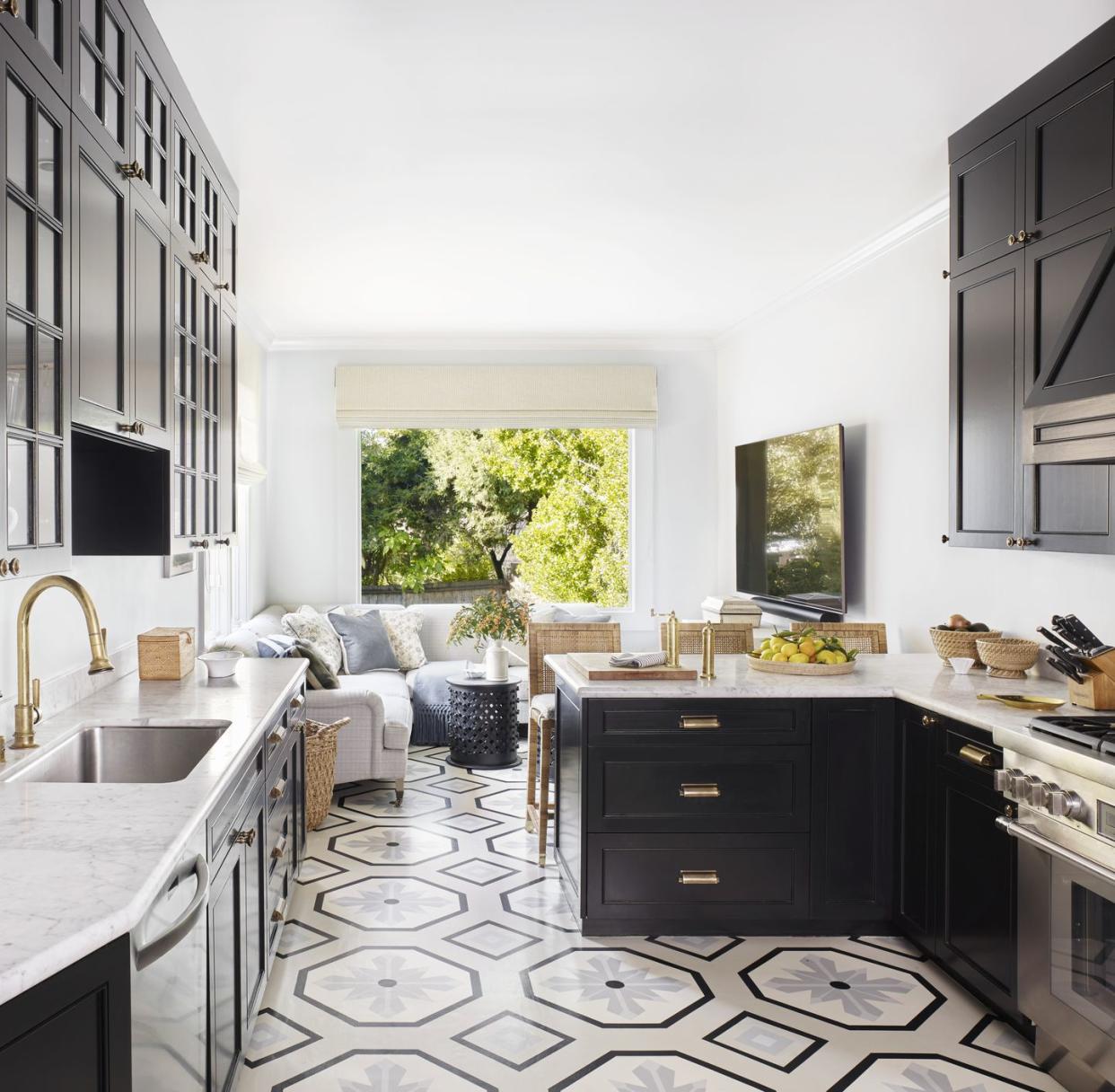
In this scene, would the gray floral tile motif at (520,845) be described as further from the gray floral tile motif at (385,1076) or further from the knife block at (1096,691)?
the knife block at (1096,691)

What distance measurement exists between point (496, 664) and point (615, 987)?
8.94 ft

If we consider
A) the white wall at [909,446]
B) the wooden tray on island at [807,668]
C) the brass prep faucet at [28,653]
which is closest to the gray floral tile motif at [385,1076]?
the brass prep faucet at [28,653]

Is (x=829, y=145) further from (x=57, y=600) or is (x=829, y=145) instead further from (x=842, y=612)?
(x=57, y=600)

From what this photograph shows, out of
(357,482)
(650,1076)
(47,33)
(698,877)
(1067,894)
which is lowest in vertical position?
(650,1076)

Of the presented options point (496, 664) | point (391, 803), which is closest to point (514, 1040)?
point (391, 803)

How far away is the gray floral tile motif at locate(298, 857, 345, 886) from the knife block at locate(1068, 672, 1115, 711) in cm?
274

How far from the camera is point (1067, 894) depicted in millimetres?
2223

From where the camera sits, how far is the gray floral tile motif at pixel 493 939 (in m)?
3.12

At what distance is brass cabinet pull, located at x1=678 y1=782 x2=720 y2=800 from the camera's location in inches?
123

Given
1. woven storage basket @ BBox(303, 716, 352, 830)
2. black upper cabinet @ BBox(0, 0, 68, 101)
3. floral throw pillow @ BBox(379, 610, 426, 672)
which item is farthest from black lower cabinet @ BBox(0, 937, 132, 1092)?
floral throw pillow @ BBox(379, 610, 426, 672)

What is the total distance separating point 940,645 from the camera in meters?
3.47

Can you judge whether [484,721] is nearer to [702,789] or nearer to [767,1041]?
[702,789]

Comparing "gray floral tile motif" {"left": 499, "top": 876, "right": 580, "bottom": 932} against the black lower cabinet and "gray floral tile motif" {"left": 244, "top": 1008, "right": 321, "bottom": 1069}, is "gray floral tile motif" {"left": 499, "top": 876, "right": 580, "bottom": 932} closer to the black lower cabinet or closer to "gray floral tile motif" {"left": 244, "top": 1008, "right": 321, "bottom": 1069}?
"gray floral tile motif" {"left": 244, "top": 1008, "right": 321, "bottom": 1069}

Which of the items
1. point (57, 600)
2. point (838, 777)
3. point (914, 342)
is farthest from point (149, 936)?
point (914, 342)
